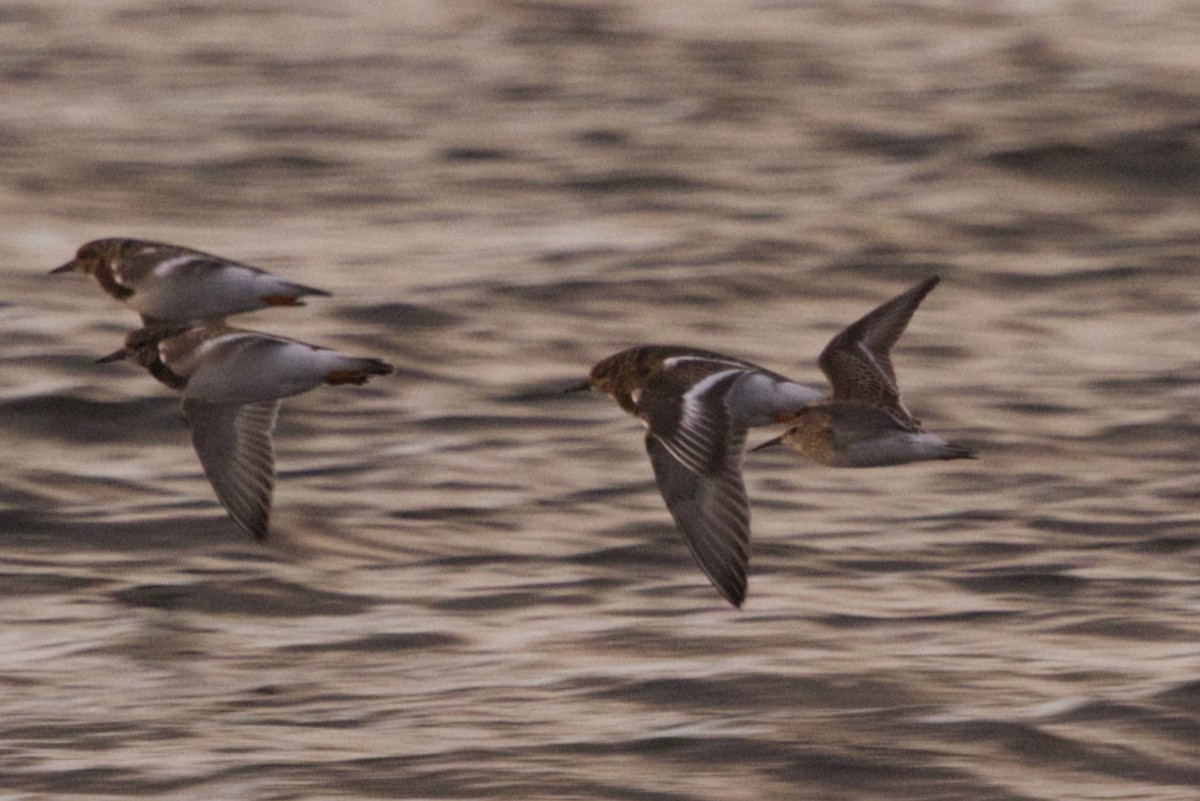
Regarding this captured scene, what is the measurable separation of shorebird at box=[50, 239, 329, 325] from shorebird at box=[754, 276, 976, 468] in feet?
5.30

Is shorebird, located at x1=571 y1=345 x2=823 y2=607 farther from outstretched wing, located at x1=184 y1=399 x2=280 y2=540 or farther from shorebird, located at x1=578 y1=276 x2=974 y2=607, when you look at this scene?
outstretched wing, located at x1=184 y1=399 x2=280 y2=540

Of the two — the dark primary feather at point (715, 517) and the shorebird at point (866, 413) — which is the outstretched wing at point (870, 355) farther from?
the dark primary feather at point (715, 517)

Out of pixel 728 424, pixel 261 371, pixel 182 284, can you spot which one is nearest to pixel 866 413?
pixel 728 424

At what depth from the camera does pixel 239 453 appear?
9.16 m

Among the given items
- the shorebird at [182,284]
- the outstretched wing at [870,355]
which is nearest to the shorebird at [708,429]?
the outstretched wing at [870,355]

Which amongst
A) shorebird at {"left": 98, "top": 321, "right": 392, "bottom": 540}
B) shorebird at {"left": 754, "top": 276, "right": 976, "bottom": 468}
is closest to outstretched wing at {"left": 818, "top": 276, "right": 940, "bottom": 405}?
shorebird at {"left": 754, "top": 276, "right": 976, "bottom": 468}

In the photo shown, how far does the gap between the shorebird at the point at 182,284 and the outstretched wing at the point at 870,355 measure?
1.70 m

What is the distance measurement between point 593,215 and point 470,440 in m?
4.90

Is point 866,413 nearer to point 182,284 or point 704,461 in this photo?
point 704,461

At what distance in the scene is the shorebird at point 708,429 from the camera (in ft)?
26.7

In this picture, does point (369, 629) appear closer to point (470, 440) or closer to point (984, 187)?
point (470, 440)

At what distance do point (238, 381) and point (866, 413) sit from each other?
1.96 metres

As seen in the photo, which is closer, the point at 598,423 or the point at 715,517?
the point at 715,517

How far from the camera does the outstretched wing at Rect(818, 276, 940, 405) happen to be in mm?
8641
